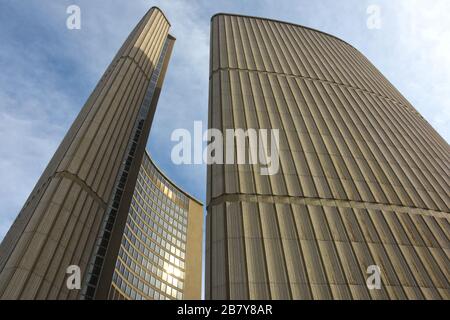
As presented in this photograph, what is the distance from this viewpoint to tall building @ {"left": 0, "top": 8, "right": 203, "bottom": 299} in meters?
20.5

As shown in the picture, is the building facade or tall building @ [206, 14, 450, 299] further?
the building facade

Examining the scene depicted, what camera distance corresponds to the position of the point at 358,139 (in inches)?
1026

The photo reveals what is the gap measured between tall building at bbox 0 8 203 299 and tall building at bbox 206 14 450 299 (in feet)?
37.4

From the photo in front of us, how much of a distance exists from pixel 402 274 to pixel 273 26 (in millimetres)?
37460

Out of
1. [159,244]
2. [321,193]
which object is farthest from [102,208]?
[159,244]

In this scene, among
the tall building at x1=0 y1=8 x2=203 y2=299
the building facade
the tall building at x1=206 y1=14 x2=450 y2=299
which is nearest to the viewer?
the tall building at x1=206 y1=14 x2=450 y2=299

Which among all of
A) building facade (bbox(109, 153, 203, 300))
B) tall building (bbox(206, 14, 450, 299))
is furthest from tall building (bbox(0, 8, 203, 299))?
tall building (bbox(206, 14, 450, 299))

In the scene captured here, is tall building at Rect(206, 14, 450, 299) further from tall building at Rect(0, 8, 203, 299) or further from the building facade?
the building facade

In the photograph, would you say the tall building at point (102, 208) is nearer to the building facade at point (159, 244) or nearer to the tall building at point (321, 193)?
the building facade at point (159, 244)

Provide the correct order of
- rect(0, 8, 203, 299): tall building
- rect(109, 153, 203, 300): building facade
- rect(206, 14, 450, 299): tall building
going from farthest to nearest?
rect(109, 153, 203, 300): building facade
rect(0, 8, 203, 299): tall building
rect(206, 14, 450, 299): tall building

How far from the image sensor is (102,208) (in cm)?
2784

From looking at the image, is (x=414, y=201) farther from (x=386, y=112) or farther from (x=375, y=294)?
(x=386, y=112)

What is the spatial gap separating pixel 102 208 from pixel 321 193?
61.8 ft

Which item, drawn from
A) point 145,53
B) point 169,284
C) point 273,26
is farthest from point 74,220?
point 169,284
